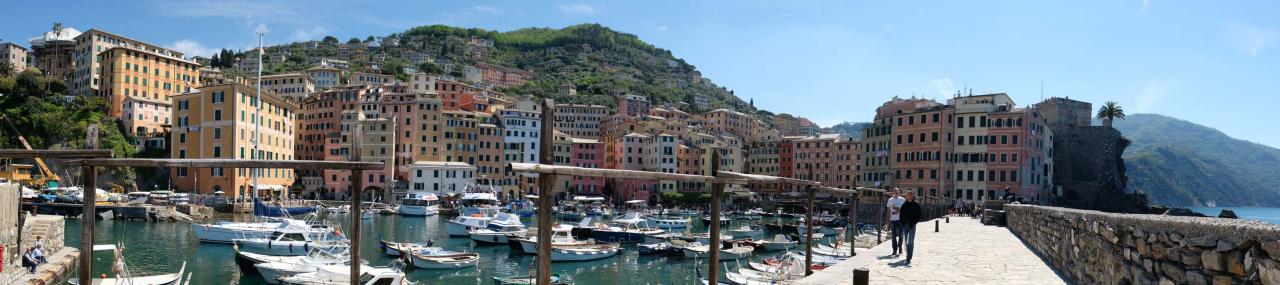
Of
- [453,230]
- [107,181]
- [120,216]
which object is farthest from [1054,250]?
[107,181]

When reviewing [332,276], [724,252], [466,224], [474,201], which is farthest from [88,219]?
[474,201]

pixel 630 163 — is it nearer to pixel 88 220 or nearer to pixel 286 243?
pixel 286 243

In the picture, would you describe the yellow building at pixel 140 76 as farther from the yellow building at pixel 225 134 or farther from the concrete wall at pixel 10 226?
the concrete wall at pixel 10 226

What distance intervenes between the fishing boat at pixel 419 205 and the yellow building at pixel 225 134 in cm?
1266

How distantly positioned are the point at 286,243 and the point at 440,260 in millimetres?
10531

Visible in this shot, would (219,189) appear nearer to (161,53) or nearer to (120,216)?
(120,216)

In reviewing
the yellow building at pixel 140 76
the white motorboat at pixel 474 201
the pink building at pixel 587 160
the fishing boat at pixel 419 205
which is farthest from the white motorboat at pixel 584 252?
the yellow building at pixel 140 76

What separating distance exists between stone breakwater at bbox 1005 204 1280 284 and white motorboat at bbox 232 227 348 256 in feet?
113

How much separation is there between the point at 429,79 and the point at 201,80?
31448 mm

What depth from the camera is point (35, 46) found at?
383 ft

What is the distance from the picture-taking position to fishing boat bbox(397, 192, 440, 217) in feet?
252

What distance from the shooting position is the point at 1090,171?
95.4m

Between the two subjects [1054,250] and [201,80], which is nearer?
[1054,250]

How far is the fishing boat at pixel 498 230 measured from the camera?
161 feet
